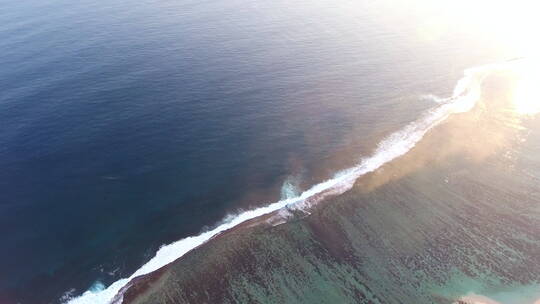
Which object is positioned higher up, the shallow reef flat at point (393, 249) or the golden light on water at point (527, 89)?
the golden light on water at point (527, 89)

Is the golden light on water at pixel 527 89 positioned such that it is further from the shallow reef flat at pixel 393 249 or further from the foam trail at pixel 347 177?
the shallow reef flat at pixel 393 249

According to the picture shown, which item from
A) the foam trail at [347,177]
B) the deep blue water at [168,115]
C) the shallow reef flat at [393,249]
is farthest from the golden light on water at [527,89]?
the shallow reef flat at [393,249]

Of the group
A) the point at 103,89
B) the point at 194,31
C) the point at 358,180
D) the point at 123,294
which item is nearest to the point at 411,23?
the point at 194,31

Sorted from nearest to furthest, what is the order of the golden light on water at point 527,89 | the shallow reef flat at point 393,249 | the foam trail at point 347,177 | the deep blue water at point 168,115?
1. the shallow reef flat at point 393,249
2. the foam trail at point 347,177
3. the deep blue water at point 168,115
4. the golden light on water at point 527,89

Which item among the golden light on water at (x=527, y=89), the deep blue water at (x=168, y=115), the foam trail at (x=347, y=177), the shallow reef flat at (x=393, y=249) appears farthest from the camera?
the golden light on water at (x=527, y=89)

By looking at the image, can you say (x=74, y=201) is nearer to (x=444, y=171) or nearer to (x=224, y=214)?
(x=224, y=214)

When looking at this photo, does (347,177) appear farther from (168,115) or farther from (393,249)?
(168,115)
